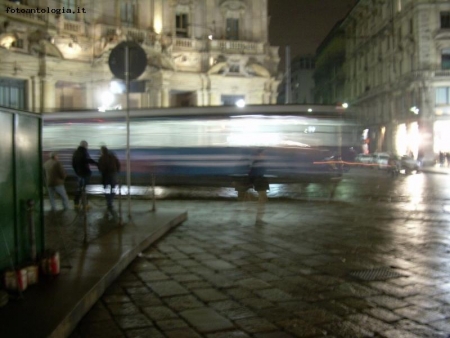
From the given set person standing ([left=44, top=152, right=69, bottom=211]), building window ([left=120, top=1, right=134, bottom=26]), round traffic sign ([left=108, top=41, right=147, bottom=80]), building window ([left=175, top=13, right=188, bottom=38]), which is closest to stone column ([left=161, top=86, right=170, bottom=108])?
building window ([left=120, top=1, right=134, bottom=26])

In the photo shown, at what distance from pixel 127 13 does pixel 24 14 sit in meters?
7.45

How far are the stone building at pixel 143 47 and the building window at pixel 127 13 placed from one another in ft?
0.21

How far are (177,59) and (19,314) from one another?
99.0ft

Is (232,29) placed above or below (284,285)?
above

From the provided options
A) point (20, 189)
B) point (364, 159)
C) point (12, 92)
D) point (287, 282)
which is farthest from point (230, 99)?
point (20, 189)

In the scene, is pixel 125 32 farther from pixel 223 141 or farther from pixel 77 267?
pixel 77 267

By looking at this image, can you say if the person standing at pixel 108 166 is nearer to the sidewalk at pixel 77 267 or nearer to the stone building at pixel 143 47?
the sidewalk at pixel 77 267

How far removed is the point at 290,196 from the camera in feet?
58.7

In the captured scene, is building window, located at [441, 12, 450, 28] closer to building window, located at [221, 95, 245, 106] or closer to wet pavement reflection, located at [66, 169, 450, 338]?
building window, located at [221, 95, 245, 106]

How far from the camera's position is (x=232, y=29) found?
35.5 metres

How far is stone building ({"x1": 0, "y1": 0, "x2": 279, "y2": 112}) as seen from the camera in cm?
2633

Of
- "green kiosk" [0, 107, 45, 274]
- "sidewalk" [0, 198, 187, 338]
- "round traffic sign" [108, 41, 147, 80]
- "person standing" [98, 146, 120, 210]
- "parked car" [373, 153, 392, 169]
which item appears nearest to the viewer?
"sidewalk" [0, 198, 187, 338]

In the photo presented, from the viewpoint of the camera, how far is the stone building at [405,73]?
45750mm

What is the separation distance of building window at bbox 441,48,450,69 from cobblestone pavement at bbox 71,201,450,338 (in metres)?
40.1
